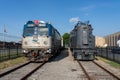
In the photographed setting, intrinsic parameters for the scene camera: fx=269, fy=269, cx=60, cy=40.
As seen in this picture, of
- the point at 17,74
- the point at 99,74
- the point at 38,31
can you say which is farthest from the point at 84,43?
the point at 17,74

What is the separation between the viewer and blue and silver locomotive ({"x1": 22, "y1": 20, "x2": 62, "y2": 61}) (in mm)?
24078

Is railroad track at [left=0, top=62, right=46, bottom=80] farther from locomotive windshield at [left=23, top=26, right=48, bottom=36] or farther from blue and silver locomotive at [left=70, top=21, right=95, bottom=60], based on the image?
blue and silver locomotive at [left=70, top=21, right=95, bottom=60]

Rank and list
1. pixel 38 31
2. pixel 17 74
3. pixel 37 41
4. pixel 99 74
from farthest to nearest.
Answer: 1. pixel 38 31
2. pixel 37 41
3. pixel 99 74
4. pixel 17 74

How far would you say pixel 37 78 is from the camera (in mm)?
13750

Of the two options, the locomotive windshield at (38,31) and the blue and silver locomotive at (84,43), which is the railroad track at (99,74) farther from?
the blue and silver locomotive at (84,43)

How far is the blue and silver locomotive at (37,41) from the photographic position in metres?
24.1

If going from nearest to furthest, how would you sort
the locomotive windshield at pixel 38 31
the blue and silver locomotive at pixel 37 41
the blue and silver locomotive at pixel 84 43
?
1. the blue and silver locomotive at pixel 37 41
2. the locomotive windshield at pixel 38 31
3. the blue and silver locomotive at pixel 84 43

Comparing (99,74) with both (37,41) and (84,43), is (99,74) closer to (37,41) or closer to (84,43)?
(37,41)

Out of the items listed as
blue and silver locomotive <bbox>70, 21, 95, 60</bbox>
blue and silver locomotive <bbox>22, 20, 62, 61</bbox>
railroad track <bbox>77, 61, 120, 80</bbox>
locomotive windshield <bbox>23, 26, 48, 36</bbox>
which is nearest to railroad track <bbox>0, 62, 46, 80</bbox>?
railroad track <bbox>77, 61, 120, 80</bbox>

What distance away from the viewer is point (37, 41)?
2416cm

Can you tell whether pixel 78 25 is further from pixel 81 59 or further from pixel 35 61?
pixel 35 61

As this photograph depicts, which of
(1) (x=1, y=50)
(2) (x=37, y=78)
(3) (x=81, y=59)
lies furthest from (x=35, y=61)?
(2) (x=37, y=78)

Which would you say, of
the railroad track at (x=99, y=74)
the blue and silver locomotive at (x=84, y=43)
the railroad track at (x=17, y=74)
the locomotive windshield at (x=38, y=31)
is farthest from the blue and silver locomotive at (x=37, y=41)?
the railroad track at (x=99, y=74)

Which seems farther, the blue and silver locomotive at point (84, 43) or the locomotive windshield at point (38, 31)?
the blue and silver locomotive at point (84, 43)
